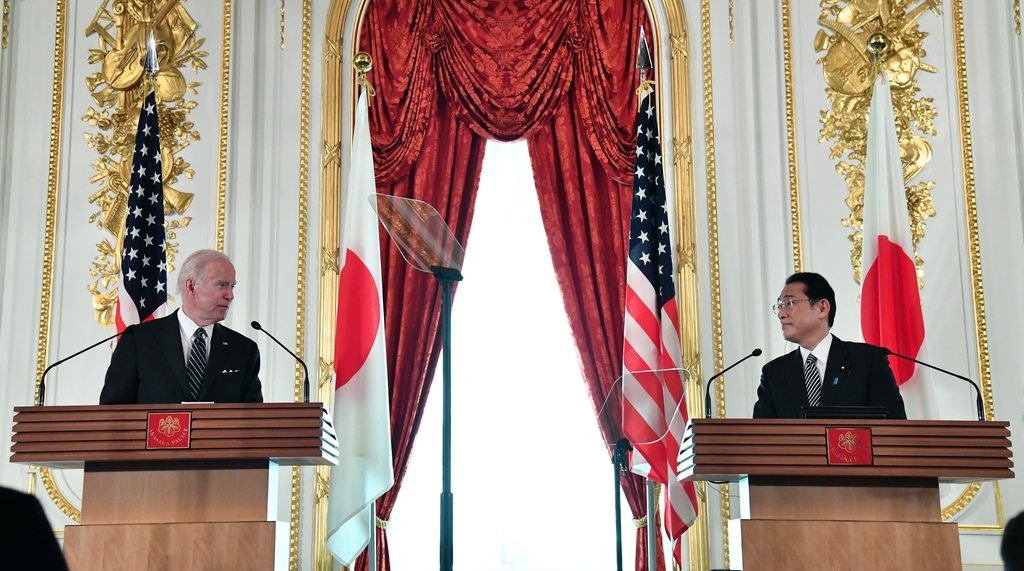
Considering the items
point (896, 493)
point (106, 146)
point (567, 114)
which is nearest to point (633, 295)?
point (567, 114)

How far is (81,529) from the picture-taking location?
3430 mm

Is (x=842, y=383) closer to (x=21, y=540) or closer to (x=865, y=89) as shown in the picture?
(x=865, y=89)

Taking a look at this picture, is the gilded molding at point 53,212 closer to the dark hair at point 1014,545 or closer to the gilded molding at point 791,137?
the gilded molding at point 791,137

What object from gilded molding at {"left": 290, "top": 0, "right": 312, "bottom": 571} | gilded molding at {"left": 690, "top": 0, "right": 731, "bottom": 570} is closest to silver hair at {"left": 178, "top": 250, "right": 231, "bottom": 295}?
gilded molding at {"left": 290, "top": 0, "right": 312, "bottom": 571}

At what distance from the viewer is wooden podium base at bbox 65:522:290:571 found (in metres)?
3.38

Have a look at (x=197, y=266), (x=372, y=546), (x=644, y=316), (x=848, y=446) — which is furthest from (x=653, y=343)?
(x=197, y=266)

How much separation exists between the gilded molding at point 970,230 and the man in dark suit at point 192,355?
3584mm

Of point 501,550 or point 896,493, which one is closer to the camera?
point 896,493

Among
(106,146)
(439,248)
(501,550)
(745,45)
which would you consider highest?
(745,45)

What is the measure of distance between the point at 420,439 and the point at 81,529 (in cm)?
277

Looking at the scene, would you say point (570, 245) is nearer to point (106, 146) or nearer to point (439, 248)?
point (439, 248)

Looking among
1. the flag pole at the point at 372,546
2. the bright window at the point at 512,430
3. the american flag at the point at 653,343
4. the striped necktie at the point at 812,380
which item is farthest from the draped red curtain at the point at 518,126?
the striped necktie at the point at 812,380

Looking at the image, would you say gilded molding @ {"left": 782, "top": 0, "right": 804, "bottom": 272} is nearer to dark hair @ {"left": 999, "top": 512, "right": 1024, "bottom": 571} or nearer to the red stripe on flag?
the red stripe on flag

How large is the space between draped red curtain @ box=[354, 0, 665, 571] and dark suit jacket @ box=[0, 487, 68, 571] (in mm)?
4603
